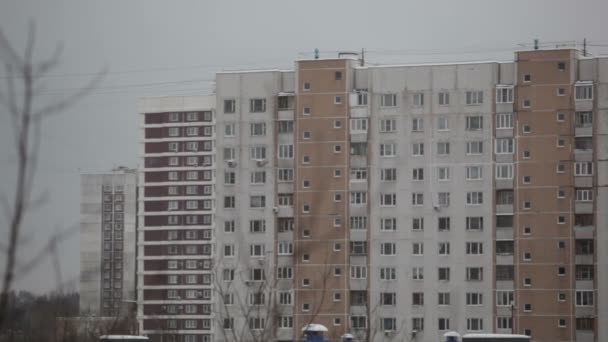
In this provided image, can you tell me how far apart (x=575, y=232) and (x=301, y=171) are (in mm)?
10085

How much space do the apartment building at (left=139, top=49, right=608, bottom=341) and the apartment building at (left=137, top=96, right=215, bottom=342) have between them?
2162 centimetres

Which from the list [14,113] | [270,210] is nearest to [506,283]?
[270,210]

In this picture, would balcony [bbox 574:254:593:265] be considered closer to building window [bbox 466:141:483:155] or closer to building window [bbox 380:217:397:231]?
building window [bbox 466:141:483:155]

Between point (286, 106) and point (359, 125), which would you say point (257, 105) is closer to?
point (286, 106)

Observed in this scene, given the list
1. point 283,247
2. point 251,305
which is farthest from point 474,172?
point 251,305

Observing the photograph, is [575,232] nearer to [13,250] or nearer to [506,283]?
[506,283]

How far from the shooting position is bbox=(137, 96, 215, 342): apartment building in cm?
7688

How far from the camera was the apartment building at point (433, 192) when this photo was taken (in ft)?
169

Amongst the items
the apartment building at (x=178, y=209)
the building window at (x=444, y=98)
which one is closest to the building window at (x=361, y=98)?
the building window at (x=444, y=98)

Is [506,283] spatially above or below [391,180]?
below

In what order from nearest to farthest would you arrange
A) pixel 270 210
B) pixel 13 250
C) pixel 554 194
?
pixel 13 250
pixel 554 194
pixel 270 210

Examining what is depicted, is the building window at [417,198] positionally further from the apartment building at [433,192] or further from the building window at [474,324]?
the building window at [474,324]

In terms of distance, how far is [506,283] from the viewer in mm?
51812

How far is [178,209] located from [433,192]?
29959mm
